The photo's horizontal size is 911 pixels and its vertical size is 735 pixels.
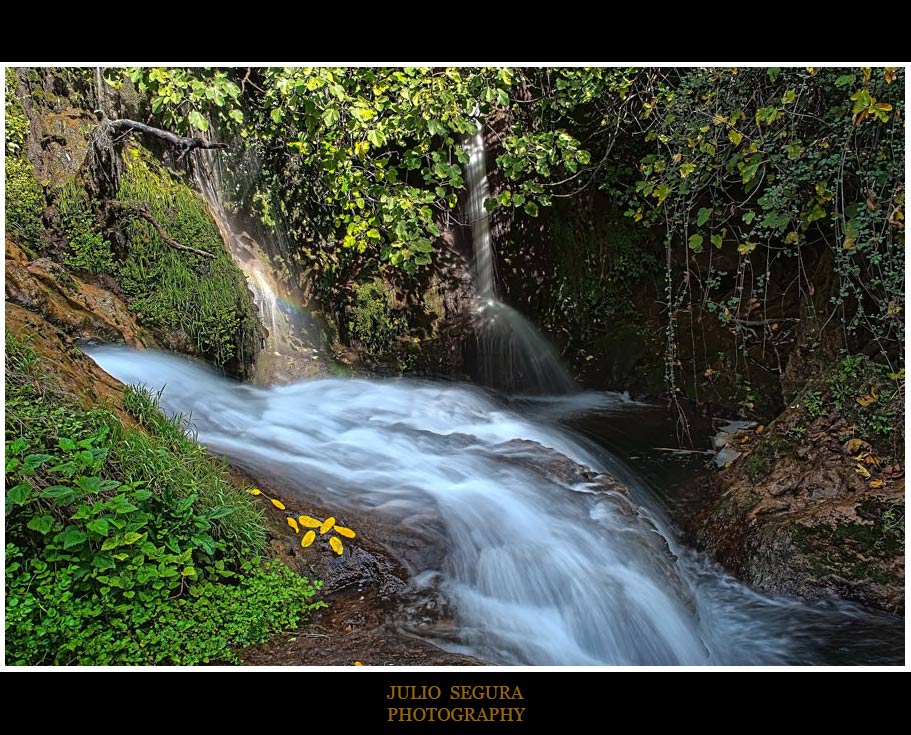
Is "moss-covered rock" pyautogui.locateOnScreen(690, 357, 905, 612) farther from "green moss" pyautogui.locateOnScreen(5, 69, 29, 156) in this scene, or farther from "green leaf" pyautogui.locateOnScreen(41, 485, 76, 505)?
"green moss" pyautogui.locateOnScreen(5, 69, 29, 156)

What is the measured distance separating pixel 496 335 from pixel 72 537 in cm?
419

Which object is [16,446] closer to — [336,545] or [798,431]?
[336,545]

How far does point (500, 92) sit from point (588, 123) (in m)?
2.18

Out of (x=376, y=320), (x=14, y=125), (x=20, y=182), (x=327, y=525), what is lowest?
(x=327, y=525)

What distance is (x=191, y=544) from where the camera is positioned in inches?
91.2

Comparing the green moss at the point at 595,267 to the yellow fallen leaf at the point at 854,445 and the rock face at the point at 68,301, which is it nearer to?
the yellow fallen leaf at the point at 854,445

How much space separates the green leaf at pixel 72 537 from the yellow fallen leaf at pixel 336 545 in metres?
0.92

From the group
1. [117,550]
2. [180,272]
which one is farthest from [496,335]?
[117,550]

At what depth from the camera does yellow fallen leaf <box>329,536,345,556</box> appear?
2646mm

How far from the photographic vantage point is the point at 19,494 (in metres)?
2.07

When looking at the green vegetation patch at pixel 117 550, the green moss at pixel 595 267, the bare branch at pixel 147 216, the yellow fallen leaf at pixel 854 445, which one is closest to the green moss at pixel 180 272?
the bare branch at pixel 147 216

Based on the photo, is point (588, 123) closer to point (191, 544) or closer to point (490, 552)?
point (490, 552)
